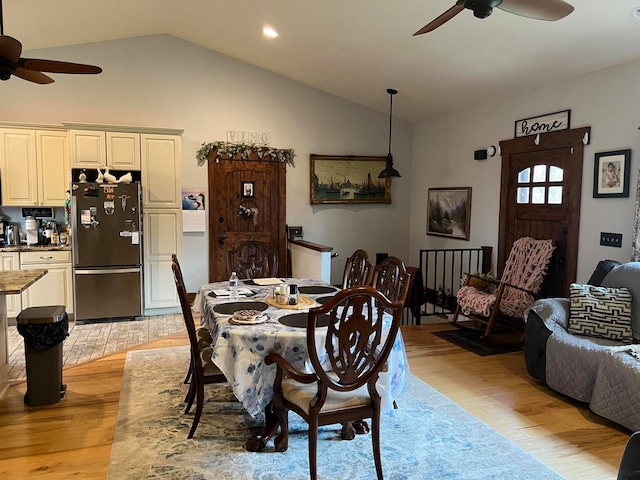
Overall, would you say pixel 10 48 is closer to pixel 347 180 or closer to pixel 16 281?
pixel 16 281

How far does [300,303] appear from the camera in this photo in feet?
A: 9.72

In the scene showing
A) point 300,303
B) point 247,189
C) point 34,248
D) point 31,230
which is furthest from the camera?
point 247,189

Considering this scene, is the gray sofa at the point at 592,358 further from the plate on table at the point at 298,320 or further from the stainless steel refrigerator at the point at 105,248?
the stainless steel refrigerator at the point at 105,248

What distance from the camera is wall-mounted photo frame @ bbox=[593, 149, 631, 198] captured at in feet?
12.8

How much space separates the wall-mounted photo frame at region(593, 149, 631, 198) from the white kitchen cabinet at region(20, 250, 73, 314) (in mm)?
5645

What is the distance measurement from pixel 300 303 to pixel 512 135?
3.63 metres

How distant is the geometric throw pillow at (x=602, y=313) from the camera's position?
10.9 feet

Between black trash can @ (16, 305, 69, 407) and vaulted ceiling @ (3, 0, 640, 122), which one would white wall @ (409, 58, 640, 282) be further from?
black trash can @ (16, 305, 69, 407)

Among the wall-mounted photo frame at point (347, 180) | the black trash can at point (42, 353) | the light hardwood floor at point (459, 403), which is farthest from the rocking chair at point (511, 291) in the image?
the black trash can at point (42, 353)

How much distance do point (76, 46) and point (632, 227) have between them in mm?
6335

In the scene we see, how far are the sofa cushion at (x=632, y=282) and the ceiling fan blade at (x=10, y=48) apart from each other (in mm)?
4492

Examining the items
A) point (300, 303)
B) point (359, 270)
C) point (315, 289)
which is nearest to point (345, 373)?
point (300, 303)

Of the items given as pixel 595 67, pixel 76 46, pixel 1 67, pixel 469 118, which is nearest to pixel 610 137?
pixel 595 67

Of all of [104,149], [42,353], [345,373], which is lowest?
[42,353]
